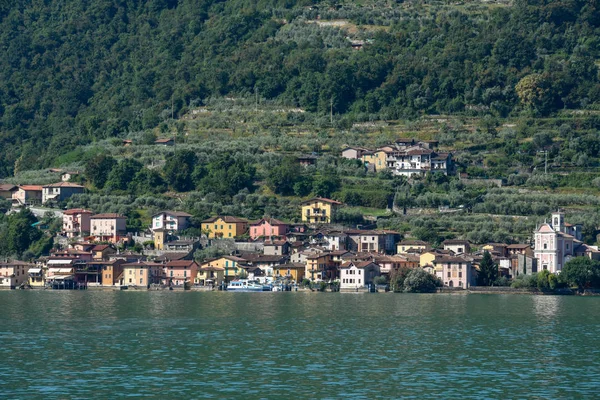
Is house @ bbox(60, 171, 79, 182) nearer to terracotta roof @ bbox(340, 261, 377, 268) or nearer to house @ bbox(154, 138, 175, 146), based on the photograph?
house @ bbox(154, 138, 175, 146)

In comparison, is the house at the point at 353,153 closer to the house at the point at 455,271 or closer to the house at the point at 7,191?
the house at the point at 455,271

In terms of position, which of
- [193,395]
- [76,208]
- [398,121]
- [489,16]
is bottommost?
[193,395]

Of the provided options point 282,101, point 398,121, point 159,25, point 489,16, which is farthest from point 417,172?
point 159,25

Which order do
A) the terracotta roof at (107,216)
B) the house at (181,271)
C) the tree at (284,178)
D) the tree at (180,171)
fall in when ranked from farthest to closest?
the tree at (180,171) → the tree at (284,178) → the terracotta roof at (107,216) → the house at (181,271)

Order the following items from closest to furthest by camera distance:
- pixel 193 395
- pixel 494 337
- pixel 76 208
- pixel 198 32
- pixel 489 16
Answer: pixel 193 395 < pixel 494 337 < pixel 76 208 < pixel 489 16 < pixel 198 32

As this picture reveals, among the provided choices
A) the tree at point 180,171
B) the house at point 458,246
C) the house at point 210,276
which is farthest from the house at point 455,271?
the tree at point 180,171

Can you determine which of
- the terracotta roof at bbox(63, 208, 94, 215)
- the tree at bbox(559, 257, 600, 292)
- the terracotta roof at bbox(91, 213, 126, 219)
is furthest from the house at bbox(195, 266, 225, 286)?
the tree at bbox(559, 257, 600, 292)

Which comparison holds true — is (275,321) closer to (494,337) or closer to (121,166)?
(494,337)
